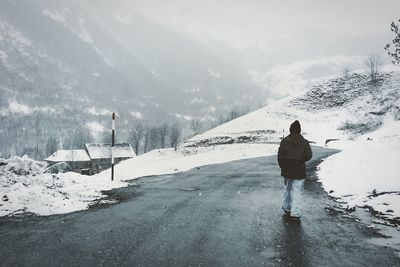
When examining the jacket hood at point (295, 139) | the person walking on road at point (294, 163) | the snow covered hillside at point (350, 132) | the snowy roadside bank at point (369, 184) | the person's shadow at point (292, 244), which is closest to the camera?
the person's shadow at point (292, 244)

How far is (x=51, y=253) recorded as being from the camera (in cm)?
598

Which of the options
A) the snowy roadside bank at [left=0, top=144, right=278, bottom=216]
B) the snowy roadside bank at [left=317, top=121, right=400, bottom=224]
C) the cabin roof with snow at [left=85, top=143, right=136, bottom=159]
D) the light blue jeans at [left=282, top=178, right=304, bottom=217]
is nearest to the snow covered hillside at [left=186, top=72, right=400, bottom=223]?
the snowy roadside bank at [left=317, top=121, right=400, bottom=224]

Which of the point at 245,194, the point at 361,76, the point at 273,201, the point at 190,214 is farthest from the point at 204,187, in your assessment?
the point at 361,76

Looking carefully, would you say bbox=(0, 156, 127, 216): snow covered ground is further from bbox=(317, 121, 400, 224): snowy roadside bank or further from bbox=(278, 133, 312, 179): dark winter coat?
bbox=(317, 121, 400, 224): snowy roadside bank

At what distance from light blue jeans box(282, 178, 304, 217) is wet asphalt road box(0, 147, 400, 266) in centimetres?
30

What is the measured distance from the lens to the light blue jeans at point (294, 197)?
27.6 feet

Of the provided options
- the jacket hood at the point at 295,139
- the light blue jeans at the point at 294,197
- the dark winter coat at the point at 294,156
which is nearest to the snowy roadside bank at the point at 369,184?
the light blue jeans at the point at 294,197

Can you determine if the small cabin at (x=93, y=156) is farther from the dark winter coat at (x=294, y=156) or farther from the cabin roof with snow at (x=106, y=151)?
the dark winter coat at (x=294, y=156)

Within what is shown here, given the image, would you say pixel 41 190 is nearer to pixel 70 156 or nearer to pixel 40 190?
pixel 40 190

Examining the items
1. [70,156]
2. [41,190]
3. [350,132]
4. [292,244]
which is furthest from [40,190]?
[70,156]

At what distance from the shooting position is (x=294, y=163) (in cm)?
877

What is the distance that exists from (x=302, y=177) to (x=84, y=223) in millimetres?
5163

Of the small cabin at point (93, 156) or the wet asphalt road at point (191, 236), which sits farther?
the small cabin at point (93, 156)

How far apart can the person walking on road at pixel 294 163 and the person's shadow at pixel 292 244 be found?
0.74 metres
